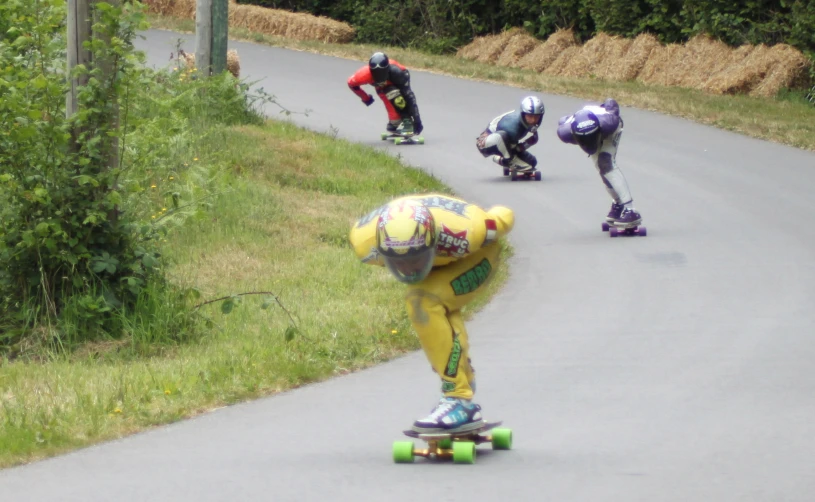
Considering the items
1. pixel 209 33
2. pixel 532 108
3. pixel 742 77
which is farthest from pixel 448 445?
pixel 742 77

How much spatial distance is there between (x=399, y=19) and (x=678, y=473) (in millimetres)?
28230

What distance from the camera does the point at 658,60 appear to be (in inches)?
985

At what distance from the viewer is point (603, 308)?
10242 millimetres

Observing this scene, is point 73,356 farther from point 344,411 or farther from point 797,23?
point 797,23

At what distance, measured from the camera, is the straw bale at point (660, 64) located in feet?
80.6

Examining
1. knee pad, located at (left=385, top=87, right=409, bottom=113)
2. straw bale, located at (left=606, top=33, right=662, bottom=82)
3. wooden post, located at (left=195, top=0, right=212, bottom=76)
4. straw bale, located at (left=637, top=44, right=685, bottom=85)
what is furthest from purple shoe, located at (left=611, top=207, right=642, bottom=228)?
straw bale, located at (left=606, top=33, right=662, bottom=82)

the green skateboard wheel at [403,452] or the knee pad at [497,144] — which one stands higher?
the green skateboard wheel at [403,452]

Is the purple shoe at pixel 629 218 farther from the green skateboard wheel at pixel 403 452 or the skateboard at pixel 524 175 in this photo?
the green skateboard wheel at pixel 403 452

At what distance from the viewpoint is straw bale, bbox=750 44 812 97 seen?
22.2 m

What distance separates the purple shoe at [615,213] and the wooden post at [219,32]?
727 centimetres

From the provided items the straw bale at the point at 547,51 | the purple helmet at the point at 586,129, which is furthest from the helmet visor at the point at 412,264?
the straw bale at the point at 547,51

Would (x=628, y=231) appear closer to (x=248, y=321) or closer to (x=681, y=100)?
(x=248, y=321)

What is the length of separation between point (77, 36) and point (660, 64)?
17426 mm

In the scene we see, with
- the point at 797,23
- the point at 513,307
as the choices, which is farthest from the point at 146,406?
the point at 797,23
